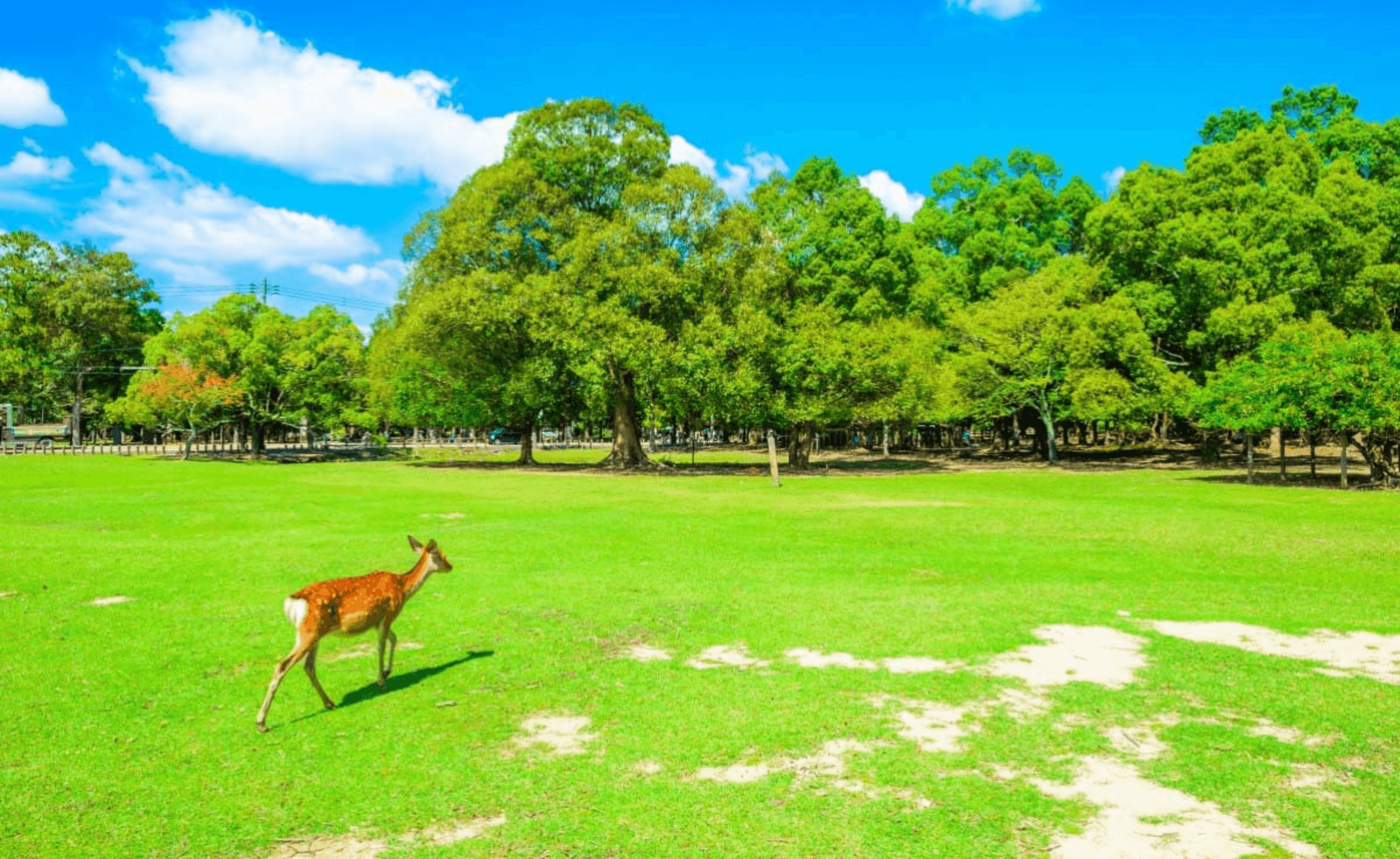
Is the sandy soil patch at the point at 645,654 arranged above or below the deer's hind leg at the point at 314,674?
below

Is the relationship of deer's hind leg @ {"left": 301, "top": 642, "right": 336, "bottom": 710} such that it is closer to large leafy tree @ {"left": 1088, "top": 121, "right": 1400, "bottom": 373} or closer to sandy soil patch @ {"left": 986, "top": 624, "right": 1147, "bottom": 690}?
sandy soil patch @ {"left": 986, "top": 624, "right": 1147, "bottom": 690}

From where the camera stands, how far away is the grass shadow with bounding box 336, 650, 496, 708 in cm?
764

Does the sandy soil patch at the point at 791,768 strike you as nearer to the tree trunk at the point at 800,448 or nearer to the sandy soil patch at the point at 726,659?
the sandy soil patch at the point at 726,659

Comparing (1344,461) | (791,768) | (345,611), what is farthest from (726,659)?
(1344,461)

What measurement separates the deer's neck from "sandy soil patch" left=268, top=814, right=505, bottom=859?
3.00m

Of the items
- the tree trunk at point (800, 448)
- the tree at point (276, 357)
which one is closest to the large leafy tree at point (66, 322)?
the tree at point (276, 357)

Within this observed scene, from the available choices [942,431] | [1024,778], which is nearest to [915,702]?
[1024,778]

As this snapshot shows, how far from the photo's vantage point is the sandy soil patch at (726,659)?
28.0 feet

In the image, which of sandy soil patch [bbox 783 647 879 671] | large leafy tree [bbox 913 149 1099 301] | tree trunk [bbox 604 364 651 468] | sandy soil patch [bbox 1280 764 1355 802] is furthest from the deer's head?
large leafy tree [bbox 913 149 1099 301]

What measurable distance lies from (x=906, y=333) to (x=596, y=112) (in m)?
21.1

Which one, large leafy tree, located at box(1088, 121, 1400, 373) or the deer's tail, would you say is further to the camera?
large leafy tree, located at box(1088, 121, 1400, 373)

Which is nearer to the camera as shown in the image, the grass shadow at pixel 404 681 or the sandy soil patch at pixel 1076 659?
the grass shadow at pixel 404 681

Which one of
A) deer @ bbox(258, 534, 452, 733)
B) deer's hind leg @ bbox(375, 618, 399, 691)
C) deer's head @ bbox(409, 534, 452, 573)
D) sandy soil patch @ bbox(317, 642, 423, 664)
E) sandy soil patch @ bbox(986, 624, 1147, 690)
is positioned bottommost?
sandy soil patch @ bbox(317, 642, 423, 664)

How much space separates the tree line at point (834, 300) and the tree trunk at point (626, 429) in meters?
0.16
